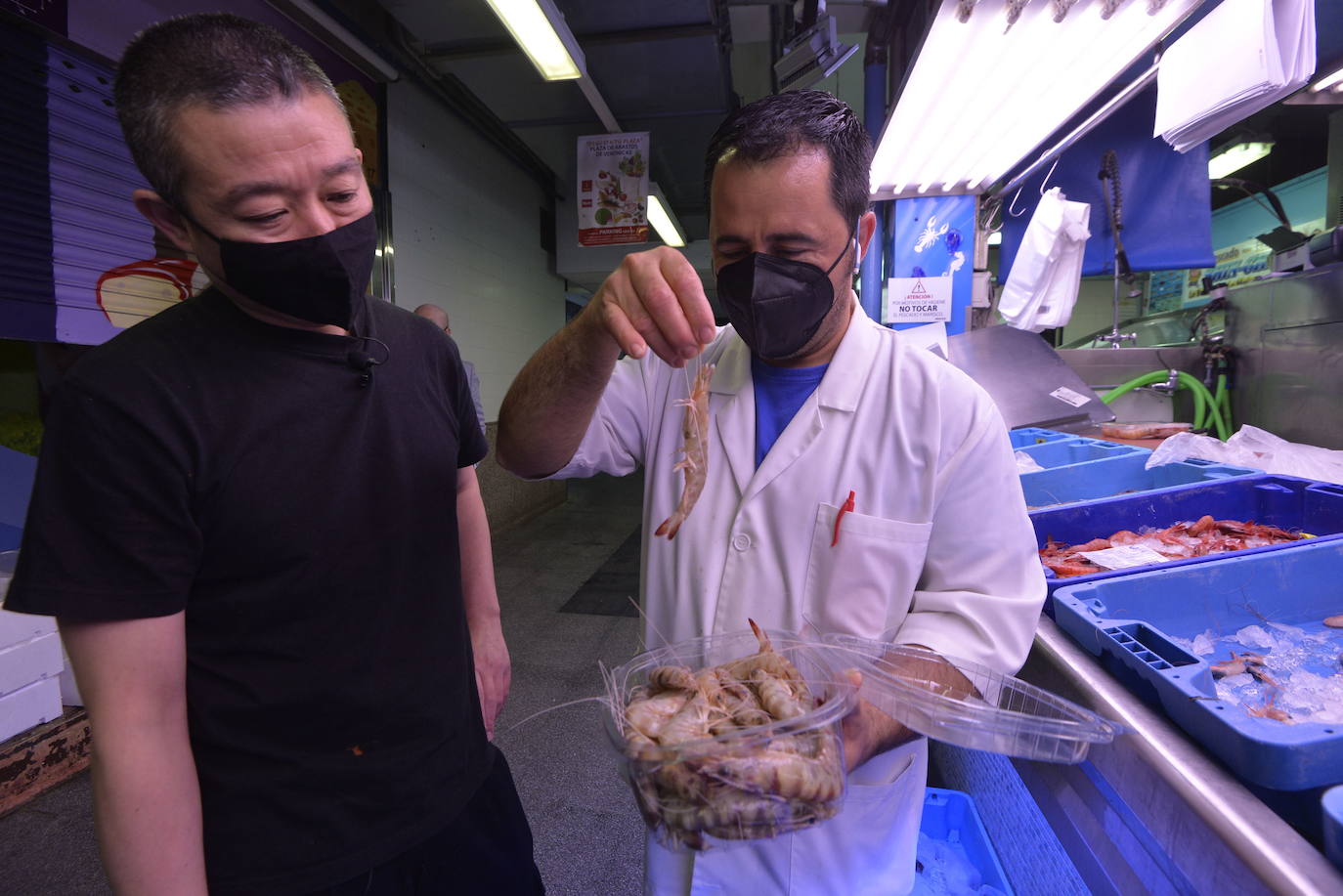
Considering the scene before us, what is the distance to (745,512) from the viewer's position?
4.77 feet

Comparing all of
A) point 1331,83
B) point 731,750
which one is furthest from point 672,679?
point 1331,83

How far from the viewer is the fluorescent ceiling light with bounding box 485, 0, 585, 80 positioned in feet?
12.8

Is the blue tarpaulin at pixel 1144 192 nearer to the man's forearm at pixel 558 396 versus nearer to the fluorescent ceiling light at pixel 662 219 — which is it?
the fluorescent ceiling light at pixel 662 219

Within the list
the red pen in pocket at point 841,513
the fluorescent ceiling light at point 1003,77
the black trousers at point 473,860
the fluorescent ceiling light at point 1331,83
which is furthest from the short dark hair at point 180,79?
the fluorescent ceiling light at point 1331,83

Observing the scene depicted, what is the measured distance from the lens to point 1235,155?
294 inches

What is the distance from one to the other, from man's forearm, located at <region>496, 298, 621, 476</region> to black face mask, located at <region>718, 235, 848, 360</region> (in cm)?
30

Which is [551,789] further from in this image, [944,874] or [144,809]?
[144,809]

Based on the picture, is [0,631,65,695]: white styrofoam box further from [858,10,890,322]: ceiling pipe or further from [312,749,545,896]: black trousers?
[858,10,890,322]: ceiling pipe

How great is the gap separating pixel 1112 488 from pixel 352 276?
10.5 ft

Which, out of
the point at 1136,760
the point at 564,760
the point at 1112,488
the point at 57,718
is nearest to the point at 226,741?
the point at 1136,760

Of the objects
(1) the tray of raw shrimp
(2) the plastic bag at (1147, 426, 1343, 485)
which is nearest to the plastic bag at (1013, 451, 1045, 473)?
(2) the plastic bag at (1147, 426, 1343, 485)

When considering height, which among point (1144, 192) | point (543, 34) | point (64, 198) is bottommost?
point (64, 198)

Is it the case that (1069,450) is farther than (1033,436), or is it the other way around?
(1033,436)

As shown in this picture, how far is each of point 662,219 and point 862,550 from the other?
8.56 meters
